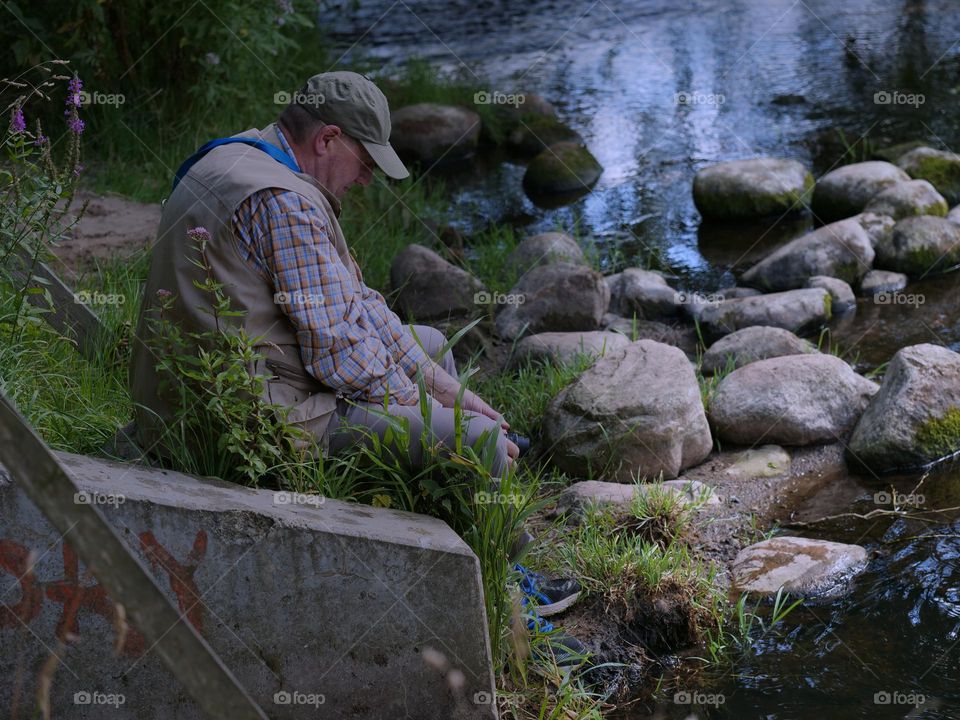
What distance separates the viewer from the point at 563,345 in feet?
17.4

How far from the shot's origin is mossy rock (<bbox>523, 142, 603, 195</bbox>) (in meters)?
8.77

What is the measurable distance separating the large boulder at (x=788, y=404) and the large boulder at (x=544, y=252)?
1904mm

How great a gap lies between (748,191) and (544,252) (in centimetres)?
211

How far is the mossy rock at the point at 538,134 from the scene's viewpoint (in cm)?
952

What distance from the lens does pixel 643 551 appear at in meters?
3.63

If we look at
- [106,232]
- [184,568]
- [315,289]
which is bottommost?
[106,232]

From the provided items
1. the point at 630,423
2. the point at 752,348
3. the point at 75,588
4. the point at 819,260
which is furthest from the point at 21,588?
the point at 819,260

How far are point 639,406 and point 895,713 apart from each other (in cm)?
162

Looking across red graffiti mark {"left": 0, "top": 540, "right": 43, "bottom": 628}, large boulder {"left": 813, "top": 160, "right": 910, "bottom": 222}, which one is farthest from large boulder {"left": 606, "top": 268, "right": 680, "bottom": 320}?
red graffiti mark {"left": 0, "top": 540, "right": 43, "bottom": 628}

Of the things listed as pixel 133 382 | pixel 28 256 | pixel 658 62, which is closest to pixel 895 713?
pixel 133 382

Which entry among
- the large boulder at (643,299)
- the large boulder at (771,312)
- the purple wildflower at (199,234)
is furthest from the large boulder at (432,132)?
the purple wildflower at (199,234)

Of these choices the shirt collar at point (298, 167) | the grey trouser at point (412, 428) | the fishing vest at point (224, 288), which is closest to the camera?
the fishing vest at point (224, 288)

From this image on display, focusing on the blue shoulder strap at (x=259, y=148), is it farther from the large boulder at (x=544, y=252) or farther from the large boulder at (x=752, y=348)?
the large boulder at (x=544, y=252)

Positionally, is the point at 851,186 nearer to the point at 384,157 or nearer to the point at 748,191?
the point at 748,191
